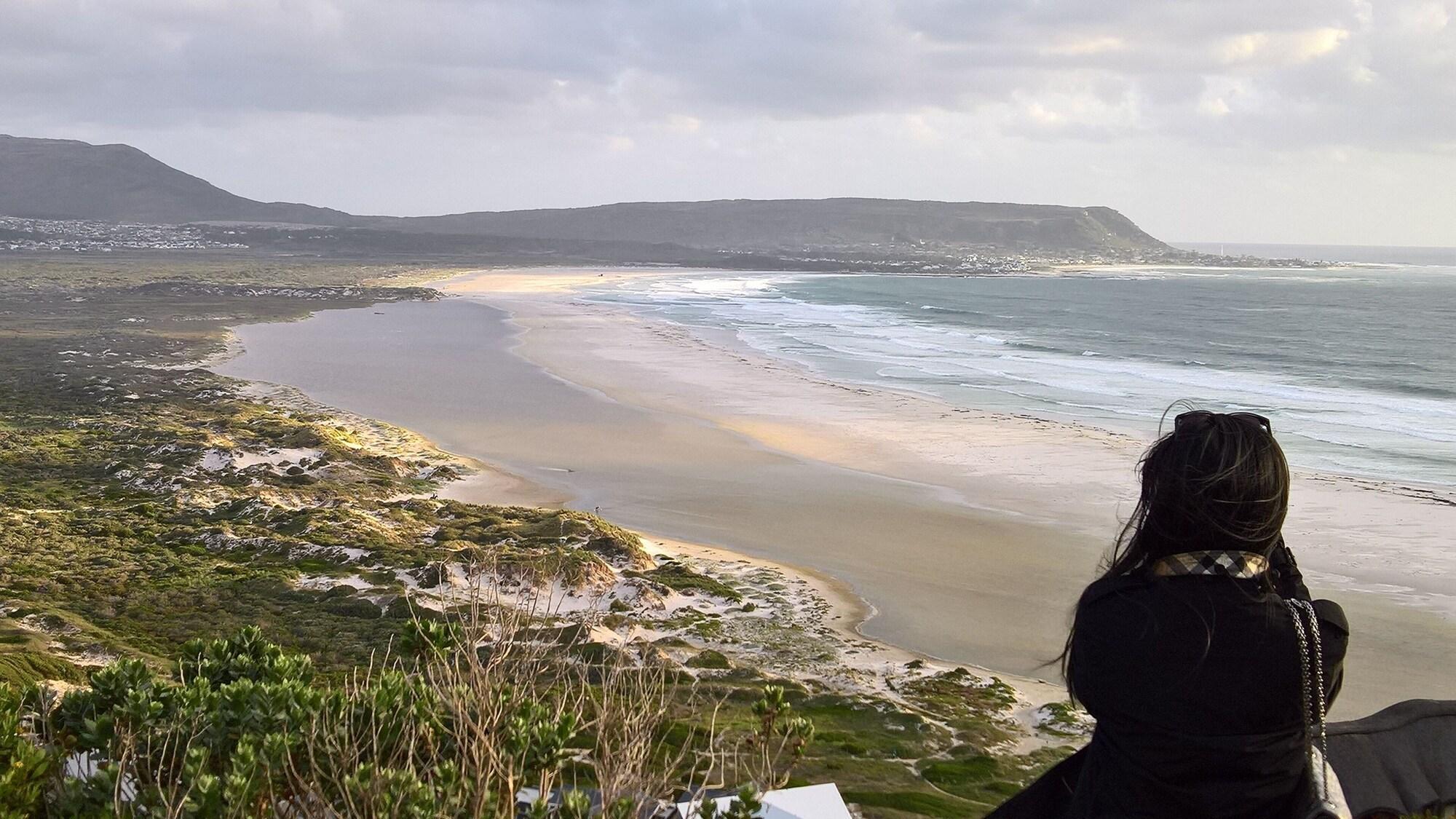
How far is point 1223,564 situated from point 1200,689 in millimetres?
263

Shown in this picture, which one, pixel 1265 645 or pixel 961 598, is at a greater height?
pixel 1265 645

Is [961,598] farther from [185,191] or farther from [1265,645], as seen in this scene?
[185,191]

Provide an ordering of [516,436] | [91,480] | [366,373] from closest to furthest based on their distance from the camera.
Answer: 1. [91,480]
2. [516,436]
3. [366,373]

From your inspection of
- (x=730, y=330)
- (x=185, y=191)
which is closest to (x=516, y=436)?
(x=730, y=330)

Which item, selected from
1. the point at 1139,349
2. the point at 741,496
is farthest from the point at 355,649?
the point at 1139,349

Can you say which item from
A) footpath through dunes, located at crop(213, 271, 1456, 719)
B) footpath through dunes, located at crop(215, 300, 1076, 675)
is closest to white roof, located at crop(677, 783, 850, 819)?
footpath through dunes, located at crop(213, 271, 1456, 719)

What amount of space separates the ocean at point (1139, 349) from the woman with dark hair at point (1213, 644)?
1.37 m

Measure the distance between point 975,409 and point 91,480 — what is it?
51.9 feet

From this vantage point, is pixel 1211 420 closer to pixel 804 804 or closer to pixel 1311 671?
pixel 1311 671

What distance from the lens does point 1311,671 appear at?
7.34 feet

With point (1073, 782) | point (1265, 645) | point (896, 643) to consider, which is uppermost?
point (1265, 645)

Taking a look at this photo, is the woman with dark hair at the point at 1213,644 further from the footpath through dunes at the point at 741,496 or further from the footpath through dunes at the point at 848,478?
the footpath through dunes at the point at 741,496

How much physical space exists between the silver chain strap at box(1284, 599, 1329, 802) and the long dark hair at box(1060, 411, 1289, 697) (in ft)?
0.47

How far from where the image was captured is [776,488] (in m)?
15.3
